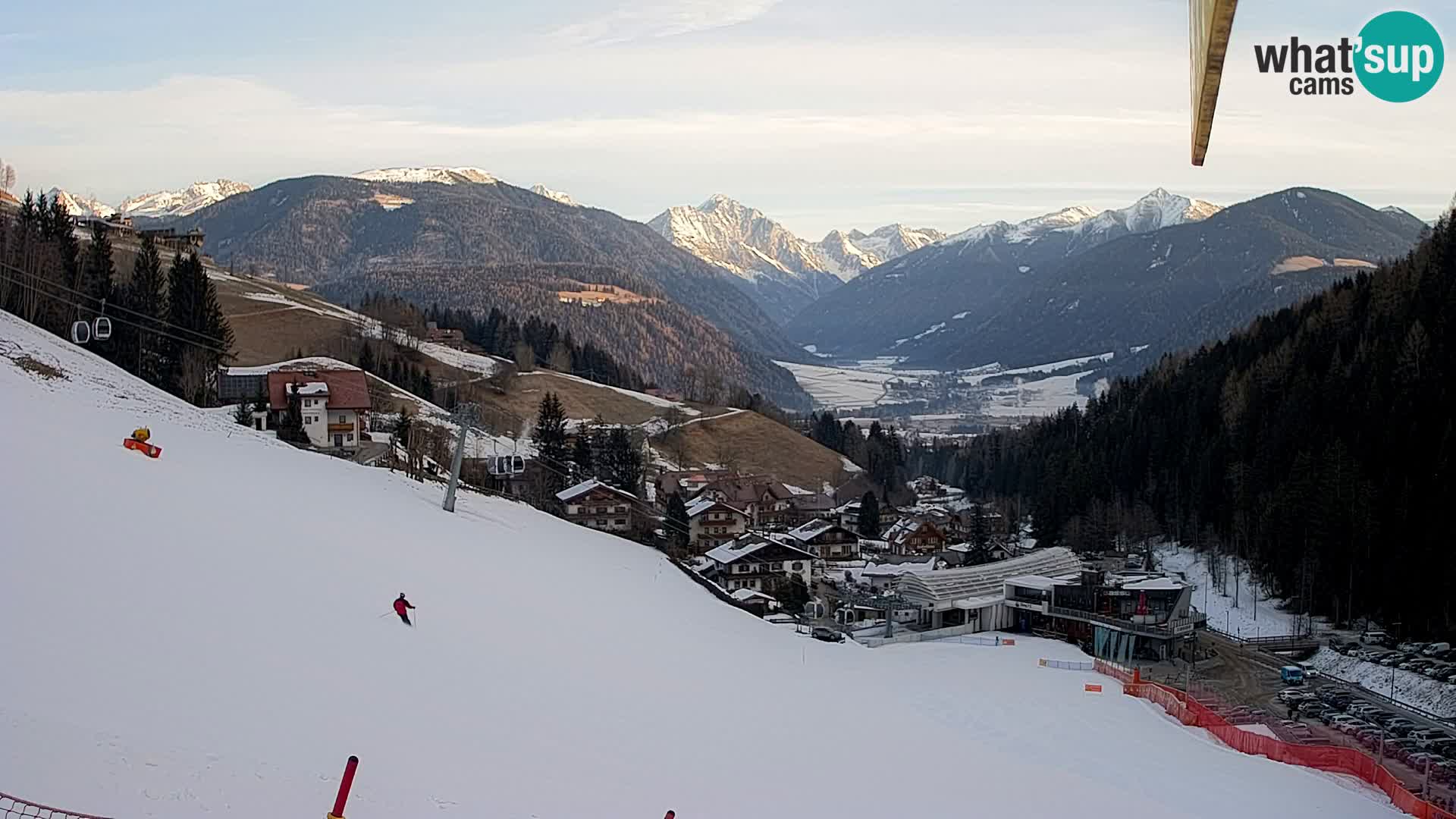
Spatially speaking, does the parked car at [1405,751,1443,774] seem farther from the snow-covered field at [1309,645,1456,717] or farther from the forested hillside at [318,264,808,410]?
the forested hillside at [318,264,808,410]

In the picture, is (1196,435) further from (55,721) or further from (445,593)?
(55,721)

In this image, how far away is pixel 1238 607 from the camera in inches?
1640

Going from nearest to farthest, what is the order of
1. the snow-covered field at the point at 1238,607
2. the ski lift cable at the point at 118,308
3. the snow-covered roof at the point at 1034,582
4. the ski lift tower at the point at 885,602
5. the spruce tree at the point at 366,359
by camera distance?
1. the ski lift tower at the point at 885,602
2. the snow-covered field at the point at 1238,607
3. the snow-covered roof at the point at 1034,582
4. the ski lift cable at the point at 118,308
5. the spruce tree at the point at 366,359

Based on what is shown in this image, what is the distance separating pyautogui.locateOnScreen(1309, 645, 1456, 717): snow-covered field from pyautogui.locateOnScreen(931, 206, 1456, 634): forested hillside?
4.30 metres

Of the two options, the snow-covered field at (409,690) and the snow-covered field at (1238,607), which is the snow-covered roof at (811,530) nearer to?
the snow-covered field at (1238,607)

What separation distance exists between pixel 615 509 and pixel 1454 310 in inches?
1320

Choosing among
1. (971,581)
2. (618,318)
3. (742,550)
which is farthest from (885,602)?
(618,318)

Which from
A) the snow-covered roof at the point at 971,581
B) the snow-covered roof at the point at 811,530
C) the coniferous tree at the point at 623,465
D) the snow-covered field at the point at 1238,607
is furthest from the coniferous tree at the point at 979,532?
the coniferous tree at the point at 623,465

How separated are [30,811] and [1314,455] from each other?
47077 millimetres

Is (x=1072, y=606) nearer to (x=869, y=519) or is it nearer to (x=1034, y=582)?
(x=1034, y=582)

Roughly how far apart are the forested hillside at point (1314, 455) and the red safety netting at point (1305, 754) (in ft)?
54.0

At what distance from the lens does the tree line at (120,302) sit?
136 feet

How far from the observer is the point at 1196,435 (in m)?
60.8

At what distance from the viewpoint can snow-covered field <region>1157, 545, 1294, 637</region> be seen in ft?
126
